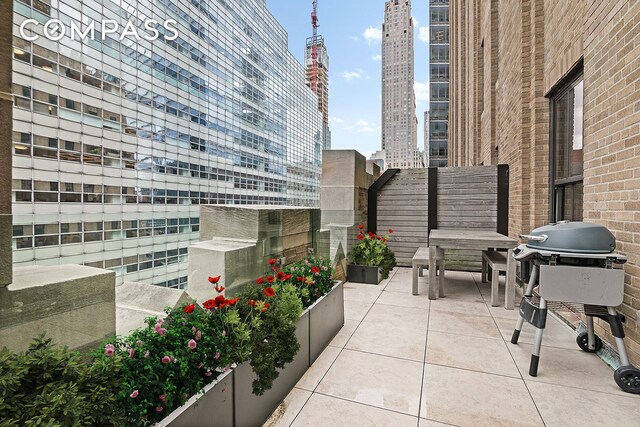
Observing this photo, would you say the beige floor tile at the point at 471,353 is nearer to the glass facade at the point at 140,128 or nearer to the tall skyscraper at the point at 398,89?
the glass facade at the point at 140,128

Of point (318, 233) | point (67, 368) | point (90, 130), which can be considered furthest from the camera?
point (90, 130)

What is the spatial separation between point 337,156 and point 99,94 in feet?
55.5

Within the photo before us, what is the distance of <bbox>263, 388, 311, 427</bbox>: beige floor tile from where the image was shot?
186 centimetres

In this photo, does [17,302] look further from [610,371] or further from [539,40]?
[539,40]

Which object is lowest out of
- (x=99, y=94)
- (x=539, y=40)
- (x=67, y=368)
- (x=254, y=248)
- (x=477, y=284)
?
(x=477, y=284)

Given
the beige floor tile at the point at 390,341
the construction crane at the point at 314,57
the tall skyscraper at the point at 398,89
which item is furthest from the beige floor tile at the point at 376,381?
the construction crane at the point at 314,57

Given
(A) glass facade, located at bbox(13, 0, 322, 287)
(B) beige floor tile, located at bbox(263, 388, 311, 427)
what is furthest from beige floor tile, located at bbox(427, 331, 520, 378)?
(A) glass facade, located at bbox(13, 0, 322, 287)

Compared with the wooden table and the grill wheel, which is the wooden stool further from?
the grill wheel

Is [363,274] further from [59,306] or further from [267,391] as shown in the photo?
[59,306]

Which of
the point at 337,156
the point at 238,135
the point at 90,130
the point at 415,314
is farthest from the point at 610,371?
the point at 238,135

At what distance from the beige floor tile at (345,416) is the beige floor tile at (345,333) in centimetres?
90

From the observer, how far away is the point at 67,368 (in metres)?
0.98

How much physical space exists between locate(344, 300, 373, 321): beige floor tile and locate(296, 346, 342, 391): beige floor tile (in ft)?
2.92

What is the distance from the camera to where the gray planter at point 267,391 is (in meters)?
1.64
